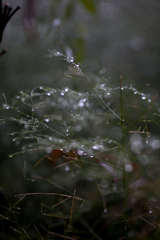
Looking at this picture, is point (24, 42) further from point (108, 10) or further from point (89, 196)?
point (89, 196)

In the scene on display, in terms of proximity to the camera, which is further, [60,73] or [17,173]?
[60,73]

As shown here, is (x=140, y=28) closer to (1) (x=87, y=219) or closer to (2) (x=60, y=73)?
(2) (x=60, y=73)

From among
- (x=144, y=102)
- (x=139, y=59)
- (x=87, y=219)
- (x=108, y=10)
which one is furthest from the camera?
(x=108, y=10)

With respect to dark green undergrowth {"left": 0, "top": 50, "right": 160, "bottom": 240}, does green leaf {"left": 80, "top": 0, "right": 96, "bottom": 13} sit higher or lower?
higher

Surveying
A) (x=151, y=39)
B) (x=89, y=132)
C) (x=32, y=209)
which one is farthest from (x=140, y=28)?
(x=32, y=209)

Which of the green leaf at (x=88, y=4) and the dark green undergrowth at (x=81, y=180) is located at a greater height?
the green leaf at (x=88, y=4)

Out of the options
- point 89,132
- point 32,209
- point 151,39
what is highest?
point 151,39

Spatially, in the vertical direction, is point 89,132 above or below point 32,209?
above

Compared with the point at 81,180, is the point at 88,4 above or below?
above

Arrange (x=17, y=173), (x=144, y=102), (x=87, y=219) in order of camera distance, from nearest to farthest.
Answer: (x=87, y=219)
(x=17, y=173)
(x=144, y=102)
